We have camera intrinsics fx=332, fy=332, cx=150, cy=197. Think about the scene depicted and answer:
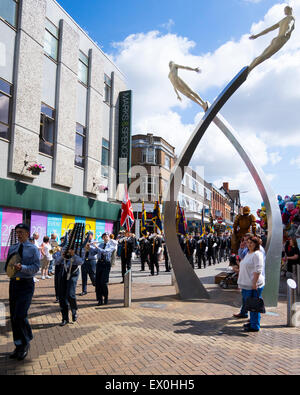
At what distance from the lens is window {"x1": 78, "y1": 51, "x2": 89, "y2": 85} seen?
20.1 meters

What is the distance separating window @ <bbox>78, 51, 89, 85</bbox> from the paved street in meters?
15.3

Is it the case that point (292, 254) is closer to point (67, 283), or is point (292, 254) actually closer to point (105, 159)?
point (67, 283)

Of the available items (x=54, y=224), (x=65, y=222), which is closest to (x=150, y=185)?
(x=65, y=222)

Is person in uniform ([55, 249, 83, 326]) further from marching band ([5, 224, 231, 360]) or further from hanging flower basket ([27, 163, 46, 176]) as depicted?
hanging flower basket ([27, 163, 46, 176])

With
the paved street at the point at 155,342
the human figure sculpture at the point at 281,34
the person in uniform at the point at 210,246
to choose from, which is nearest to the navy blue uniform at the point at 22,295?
the paved street at the point at 155,342

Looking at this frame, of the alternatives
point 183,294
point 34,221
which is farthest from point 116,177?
point 183,294

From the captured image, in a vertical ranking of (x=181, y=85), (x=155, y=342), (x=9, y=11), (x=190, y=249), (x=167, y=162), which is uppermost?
(x=9, y=11)

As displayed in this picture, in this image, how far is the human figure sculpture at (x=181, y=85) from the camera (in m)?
9.85

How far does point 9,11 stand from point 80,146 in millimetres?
7686

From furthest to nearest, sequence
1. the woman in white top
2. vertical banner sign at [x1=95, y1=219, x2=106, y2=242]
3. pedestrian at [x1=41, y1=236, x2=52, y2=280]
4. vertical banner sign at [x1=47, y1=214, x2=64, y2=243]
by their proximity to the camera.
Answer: vertical banner sign at [x1=95, y1=219, x2=106, y2=242] → vertical banner sign at [x1=47, y1=214, x2=64, y2=243] → pedestrian at [x1=41, y1=236, x2=52, y2=280] → the woman in white top

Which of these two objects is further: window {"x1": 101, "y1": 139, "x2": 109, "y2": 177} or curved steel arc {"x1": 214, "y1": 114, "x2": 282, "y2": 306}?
window {"x1": 101, "y1": 139, "x2": 109, "y2": 177}

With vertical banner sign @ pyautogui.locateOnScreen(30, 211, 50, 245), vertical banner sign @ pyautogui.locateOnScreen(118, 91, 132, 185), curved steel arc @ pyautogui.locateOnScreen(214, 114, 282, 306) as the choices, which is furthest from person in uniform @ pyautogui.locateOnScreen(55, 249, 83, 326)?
vertical banner sign @ pyautogui.locateOnScreen(118, 91, 132, 185)

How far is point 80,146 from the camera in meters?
20.0
